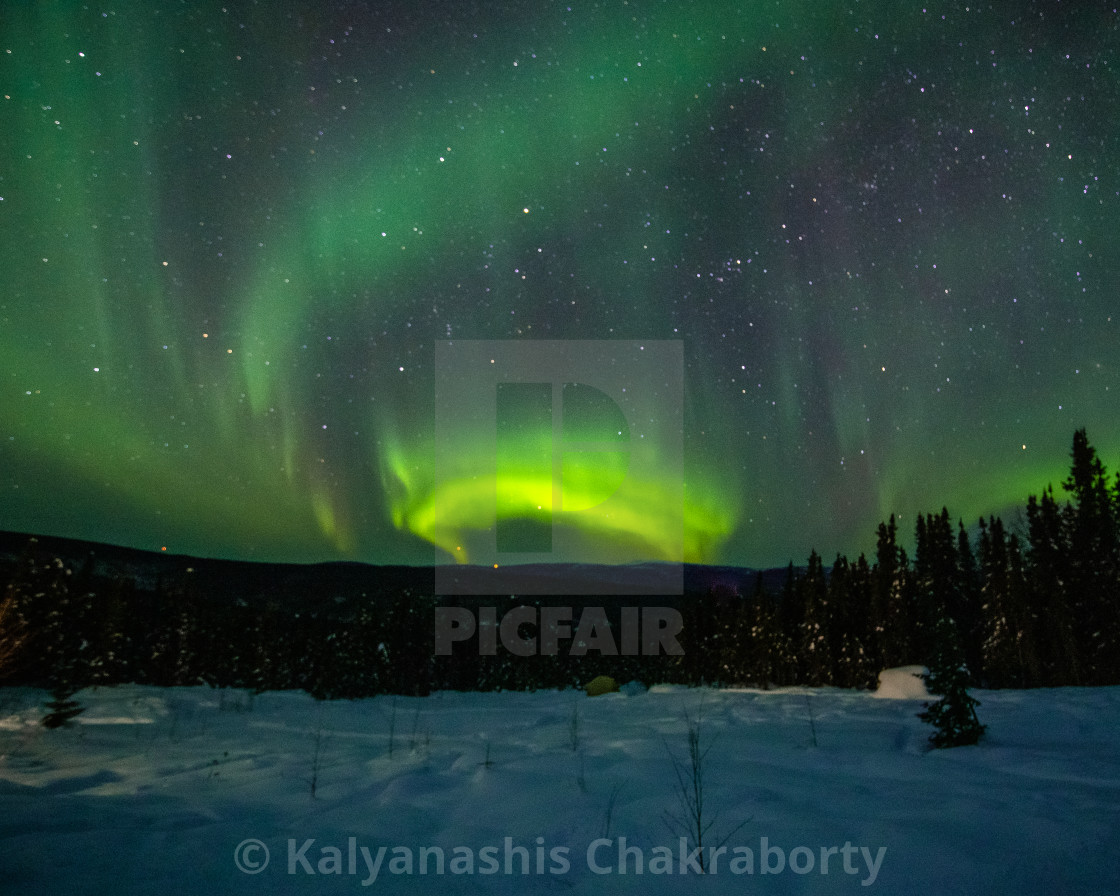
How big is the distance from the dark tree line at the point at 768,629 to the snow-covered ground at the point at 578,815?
80.4ft

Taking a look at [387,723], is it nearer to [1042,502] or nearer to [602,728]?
[602,728]

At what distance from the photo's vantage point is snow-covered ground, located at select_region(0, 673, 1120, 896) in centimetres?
386

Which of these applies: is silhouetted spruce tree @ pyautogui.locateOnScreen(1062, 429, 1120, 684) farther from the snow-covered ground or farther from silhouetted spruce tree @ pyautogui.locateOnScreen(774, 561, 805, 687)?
the snow-covered ground

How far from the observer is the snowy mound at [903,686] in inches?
585

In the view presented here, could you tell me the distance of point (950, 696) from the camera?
7695 mm

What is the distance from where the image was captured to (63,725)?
40.9 feet

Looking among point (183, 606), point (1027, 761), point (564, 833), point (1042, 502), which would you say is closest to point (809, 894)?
point (564, 833)

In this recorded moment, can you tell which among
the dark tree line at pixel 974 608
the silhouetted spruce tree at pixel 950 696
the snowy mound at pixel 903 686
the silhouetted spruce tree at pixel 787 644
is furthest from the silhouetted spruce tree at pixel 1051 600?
the silhouetted spruce tree at pixel 950 696

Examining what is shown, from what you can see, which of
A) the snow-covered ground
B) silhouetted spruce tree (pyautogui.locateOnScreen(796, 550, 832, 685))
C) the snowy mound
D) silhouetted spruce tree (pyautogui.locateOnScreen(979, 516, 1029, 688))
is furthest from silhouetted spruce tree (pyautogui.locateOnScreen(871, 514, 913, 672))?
the snow-covered ground

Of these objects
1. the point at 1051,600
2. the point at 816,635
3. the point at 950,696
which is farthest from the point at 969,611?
the point at 950,696

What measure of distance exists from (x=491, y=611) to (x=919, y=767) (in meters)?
72.1

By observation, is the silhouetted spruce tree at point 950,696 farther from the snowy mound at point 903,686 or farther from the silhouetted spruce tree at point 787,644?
the silhouetted spruce tree at point 787,644

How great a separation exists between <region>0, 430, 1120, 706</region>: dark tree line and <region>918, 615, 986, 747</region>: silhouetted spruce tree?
952 inches

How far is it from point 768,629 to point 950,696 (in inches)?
1754
